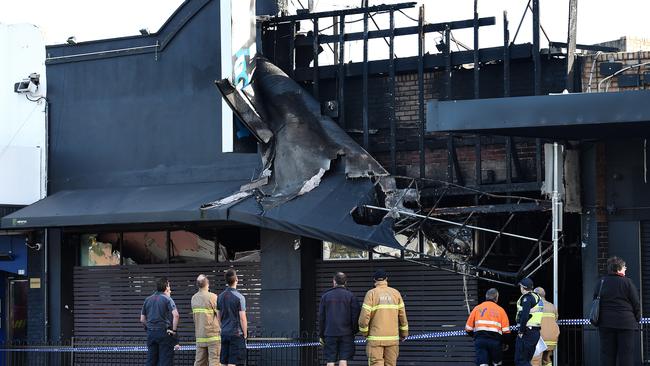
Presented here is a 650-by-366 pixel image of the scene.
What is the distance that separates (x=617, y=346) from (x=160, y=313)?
6.32m

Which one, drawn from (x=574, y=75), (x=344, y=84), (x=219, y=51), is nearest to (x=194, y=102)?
(x=219, y=51)

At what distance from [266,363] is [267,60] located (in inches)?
188

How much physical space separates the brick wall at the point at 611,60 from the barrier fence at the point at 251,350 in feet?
10.6

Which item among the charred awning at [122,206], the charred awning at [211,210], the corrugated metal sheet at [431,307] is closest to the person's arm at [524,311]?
the charred awning at [211,210]

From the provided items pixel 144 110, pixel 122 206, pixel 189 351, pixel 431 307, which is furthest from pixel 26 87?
pixel 431 307

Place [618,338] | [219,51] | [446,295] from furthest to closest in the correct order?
[219,51] < [446,295] < [618,338]

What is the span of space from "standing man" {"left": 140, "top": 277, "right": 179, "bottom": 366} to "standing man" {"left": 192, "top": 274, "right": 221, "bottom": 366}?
0.34 meters

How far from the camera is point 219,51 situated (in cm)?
1931

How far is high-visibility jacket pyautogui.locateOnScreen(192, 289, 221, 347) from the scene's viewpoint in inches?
655

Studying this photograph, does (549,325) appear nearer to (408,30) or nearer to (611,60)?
(611,60)

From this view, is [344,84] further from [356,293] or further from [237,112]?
[356,293]

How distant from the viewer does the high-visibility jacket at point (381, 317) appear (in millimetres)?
15000

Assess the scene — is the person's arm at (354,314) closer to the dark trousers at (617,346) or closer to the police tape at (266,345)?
the police tape at (266,345)

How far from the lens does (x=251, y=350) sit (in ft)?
61.8
